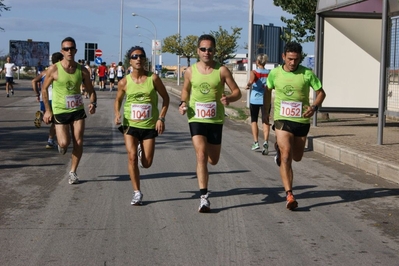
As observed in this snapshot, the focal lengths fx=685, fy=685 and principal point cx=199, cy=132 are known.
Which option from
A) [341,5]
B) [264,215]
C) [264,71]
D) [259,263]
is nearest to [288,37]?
[341,5]

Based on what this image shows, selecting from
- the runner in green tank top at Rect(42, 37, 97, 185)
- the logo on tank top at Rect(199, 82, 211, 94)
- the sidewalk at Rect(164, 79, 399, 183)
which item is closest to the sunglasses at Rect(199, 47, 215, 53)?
the logo on tank top at Rect(199, 82, 211, 94)

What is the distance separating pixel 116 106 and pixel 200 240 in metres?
2.51

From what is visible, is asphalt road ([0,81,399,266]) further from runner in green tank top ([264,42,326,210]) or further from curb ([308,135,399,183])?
runner in green tank top ([264,42,326,210])

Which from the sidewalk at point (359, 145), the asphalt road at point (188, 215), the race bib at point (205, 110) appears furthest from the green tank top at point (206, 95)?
the sidewalk at point (359, 145)

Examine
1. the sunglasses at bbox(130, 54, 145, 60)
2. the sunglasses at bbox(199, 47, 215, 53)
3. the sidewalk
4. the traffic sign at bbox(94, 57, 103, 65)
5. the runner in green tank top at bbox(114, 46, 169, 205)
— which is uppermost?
the traffic sign at bbox(94, 57, 103, 65)

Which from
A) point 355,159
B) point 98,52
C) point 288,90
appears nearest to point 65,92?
point 288,90

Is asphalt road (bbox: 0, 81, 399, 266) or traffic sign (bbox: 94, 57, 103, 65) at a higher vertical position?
traffic sign (bbox: 94, 57, 103, 65)

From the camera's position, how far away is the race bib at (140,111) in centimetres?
795

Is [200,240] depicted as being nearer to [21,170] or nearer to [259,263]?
[259,263]

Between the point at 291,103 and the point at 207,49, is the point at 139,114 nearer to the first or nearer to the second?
the point at 207,49

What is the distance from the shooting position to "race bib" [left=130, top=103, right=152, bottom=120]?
26.1 ft

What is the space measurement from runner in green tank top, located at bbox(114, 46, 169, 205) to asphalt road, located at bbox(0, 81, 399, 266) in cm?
51

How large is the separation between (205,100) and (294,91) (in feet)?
3.75

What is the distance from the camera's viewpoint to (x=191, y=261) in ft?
18.6
